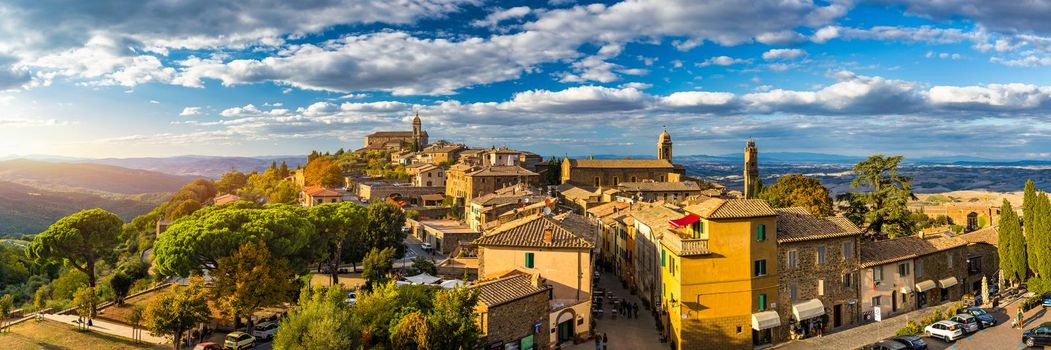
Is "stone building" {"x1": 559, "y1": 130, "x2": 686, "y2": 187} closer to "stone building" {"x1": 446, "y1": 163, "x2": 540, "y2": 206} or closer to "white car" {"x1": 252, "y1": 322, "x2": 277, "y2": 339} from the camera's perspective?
"stone building" {"x1": 446, "y1": 163, "x2": 540, "y2": 206}

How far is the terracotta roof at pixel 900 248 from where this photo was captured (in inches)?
1394

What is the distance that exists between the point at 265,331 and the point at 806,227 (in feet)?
→ 99.0

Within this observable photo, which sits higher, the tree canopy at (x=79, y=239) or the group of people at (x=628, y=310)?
the tree canopy at (x=79, y=239)

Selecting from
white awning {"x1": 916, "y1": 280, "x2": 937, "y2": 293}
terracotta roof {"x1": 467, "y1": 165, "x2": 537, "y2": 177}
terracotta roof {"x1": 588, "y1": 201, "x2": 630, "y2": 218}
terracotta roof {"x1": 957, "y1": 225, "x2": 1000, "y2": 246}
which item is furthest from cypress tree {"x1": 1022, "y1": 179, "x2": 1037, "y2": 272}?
terracotta roof {"x1": 467, "y1": 165, "x2": 537, "y2": 177}

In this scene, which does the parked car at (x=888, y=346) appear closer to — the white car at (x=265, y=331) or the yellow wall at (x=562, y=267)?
the yellow wall at (x=562, y=267)

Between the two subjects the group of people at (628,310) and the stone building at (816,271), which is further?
the group of people at (628,310)

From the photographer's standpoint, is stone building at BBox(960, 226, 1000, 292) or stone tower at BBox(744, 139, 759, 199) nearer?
stone building at BBox(960, 226, 1000, 292)

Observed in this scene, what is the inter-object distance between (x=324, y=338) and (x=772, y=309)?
22673mm

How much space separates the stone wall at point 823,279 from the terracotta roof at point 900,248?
1620 millimetres

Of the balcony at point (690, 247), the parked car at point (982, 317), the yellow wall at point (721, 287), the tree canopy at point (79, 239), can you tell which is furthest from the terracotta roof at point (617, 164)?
the parked car at point (982, 317)

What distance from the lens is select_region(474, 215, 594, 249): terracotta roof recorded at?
30.6 m

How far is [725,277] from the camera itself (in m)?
30.1

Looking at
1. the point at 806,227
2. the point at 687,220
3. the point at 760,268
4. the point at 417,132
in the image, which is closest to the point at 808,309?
the point at 760,268

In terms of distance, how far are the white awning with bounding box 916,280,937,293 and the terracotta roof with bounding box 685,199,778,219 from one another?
14197 millimetres
